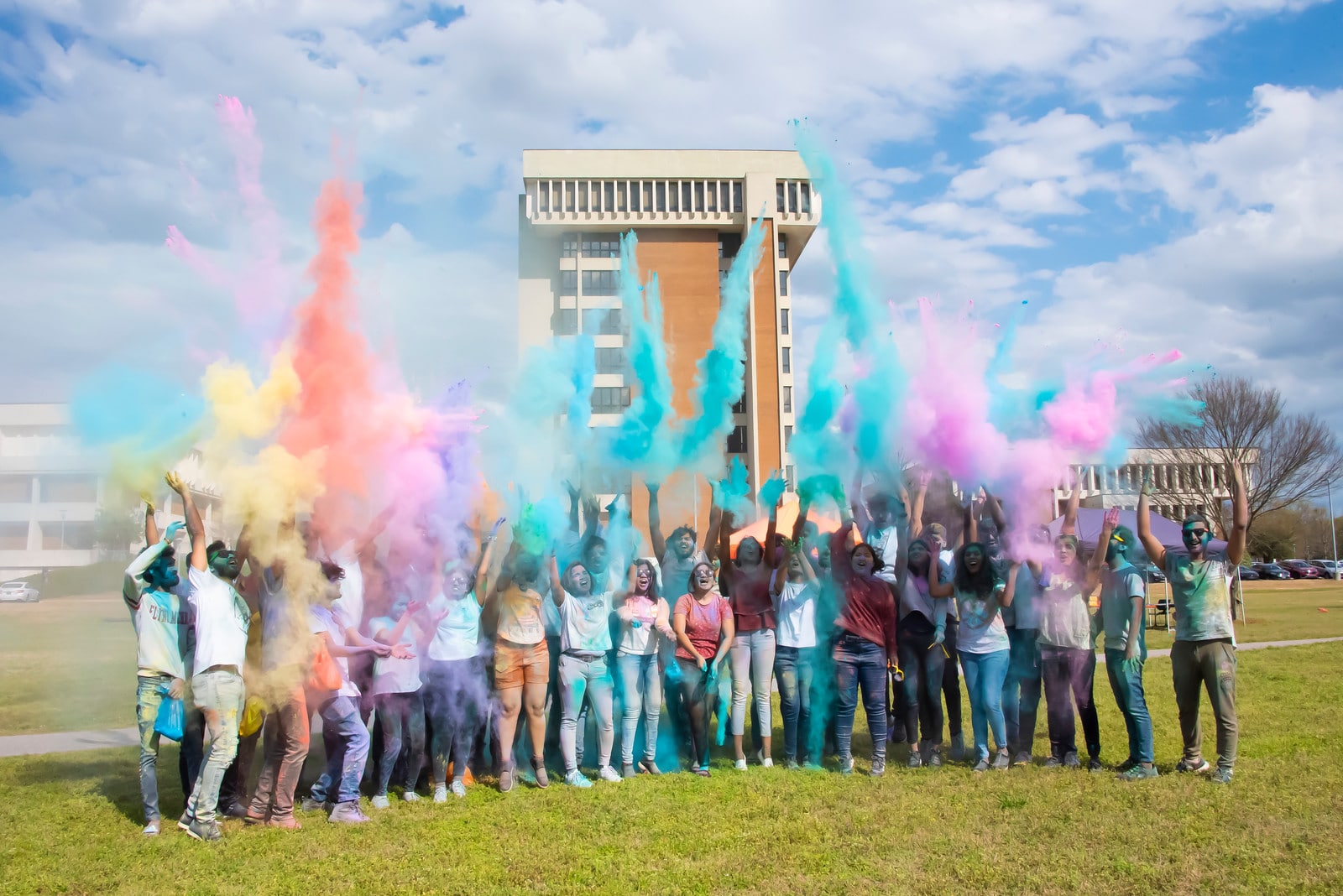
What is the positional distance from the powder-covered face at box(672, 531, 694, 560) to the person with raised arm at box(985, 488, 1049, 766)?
250 centimetres

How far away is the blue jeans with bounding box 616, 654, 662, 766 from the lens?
714 centimetres

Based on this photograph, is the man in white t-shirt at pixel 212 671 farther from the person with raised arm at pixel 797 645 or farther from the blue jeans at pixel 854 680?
the blue jeans at pixel 854 680

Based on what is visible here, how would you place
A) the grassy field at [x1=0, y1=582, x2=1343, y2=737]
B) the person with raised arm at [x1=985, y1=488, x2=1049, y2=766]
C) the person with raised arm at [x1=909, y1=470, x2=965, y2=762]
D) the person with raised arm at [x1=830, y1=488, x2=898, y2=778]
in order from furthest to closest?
the grassy field at [x1=0, y1=582, x2=1343, y2=737], the person with raised arm at [x1=909, y1=470, x2=965, y2=762], the person with raised arm at [x1=985, y1=488, x2=1049, y2=766], the person with raised arm at [x1=830, y1=488, x2=898, y2=778]

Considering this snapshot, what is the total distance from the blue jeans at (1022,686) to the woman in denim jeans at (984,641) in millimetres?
172

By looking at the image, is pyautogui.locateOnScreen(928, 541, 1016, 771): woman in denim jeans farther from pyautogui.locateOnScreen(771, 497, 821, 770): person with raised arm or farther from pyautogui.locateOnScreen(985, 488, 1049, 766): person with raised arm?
pyautogui.locateOnScreen(771, 497, 821, 770): person with raised arm

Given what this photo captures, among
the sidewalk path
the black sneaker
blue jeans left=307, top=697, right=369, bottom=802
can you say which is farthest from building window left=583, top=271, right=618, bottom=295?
the black sneaker

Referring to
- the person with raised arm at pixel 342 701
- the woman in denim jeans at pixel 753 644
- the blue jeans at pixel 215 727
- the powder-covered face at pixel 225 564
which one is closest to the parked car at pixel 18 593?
the powder-covered face at pixel 225 564

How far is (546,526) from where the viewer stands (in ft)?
24.0

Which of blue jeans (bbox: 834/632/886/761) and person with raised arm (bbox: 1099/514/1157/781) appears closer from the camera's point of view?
person with raised arm (bbox: 1099/514/1157/781)

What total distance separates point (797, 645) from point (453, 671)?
2714mm

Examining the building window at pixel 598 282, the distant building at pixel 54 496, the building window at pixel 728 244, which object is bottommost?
the distant building at pixel 54 496

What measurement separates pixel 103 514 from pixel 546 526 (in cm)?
324

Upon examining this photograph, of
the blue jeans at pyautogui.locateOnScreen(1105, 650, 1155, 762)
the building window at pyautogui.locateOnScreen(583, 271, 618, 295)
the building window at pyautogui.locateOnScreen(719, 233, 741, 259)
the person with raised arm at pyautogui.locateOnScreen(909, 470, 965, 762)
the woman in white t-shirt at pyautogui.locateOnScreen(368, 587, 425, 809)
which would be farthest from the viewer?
the building window at pyautogui.locateOnScreen(719, 233, 741, 259)

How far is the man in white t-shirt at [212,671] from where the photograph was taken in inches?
223
